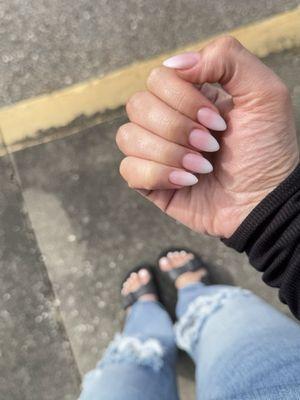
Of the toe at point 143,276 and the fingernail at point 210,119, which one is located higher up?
the fingernail at point 210,119

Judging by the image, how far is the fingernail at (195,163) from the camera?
3.84ft

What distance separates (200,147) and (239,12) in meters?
1.23

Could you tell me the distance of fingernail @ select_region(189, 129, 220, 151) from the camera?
1.15 metres

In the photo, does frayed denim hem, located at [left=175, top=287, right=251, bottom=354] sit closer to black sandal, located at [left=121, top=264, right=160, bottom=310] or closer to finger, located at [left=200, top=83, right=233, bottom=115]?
black sandal, located at [left=121, top=264, right=160, bottom=310]

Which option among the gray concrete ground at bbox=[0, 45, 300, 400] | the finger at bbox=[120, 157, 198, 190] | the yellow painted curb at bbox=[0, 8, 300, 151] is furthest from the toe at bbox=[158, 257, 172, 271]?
the finger at bbox=[120, 157, 198, 190]

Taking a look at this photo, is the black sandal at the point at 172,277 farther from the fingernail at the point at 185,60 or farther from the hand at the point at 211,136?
the fingernail at the point at 185,60

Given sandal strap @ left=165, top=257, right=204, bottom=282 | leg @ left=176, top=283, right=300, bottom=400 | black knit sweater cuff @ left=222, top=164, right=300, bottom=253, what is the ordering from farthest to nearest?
sandal strap @ left=165, top=257, right=204, bottom=282 < leg @ left=176, top=283, right=300, bottom=400 < black knit sweater cuff @ left=222, top=164, right=300, bottom=253

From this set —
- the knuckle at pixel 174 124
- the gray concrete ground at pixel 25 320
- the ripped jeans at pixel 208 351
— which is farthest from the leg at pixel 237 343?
the knuckle at pixel 174 124

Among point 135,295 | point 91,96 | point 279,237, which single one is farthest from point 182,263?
point 279,237

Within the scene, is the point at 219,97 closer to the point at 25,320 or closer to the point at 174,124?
the point at 174,124

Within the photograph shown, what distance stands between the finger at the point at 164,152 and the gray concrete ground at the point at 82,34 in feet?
3.33

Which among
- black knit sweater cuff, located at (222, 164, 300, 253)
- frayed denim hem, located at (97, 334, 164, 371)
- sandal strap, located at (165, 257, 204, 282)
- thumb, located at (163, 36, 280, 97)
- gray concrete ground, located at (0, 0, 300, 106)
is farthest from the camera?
sandal strap, located at (165, 257, 204, 282)

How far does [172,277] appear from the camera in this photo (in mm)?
2314

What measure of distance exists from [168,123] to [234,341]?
0.99 m
